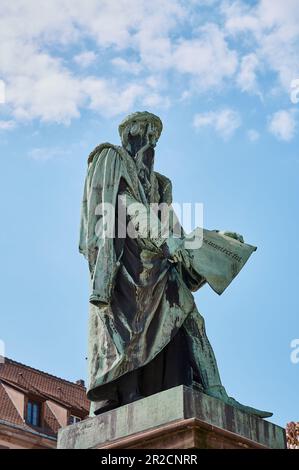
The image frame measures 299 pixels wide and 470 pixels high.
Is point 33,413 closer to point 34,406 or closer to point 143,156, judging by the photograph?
point 34,406

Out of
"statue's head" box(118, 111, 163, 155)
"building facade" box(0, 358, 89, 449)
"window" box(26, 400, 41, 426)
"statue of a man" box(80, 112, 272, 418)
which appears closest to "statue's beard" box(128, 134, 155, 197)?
"statue's head" box(118, 111, 163, 155)

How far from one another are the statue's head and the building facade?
2446 cm

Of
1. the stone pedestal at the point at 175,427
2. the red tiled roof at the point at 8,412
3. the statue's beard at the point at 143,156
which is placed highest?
the red tiled roof at the point at 8,412

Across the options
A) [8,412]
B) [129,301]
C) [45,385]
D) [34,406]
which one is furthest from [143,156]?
[45,385]

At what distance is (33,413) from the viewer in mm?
35312

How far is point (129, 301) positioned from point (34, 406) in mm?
28862

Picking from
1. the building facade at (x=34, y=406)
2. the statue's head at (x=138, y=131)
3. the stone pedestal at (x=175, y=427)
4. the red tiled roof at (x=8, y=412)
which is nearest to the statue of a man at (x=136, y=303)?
the stone pedestal at (x=175, y=427)

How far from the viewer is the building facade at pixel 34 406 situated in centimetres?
3269

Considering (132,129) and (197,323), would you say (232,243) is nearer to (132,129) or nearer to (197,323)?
(197,323)

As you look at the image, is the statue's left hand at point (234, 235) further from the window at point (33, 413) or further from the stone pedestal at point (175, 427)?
the window at point (33, 413)

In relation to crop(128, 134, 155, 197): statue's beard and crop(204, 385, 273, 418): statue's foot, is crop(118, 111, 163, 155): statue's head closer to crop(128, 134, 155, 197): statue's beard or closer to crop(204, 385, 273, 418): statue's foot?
crop(128, 134, 155, 197): statue's beard

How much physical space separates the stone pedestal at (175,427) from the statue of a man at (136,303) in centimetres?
31

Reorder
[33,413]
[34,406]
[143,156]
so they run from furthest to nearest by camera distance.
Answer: [34,406], [33,413], [143,156]

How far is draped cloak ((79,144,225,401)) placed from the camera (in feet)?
24.3
